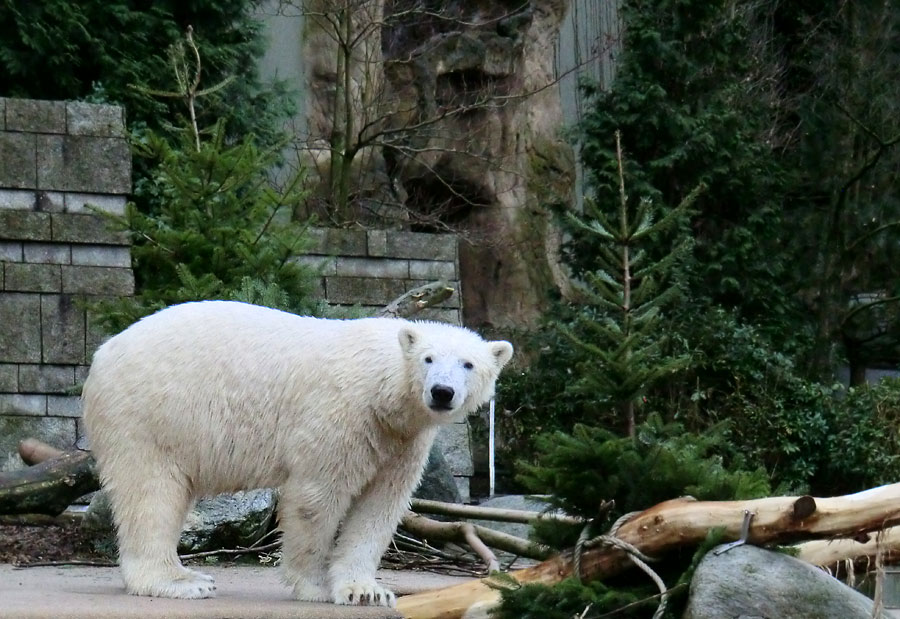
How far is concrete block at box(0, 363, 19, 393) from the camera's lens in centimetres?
884

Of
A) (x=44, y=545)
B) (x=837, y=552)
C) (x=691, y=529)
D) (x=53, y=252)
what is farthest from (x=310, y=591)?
(x=53, y=252)

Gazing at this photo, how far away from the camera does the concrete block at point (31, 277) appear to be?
352 inches

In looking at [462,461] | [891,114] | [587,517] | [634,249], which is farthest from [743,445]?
[587,517]

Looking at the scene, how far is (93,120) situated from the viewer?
927 cm

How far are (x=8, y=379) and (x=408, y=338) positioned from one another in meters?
4.75

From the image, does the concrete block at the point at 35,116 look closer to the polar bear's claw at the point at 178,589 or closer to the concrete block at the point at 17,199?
the concrete block at the point at 17,199

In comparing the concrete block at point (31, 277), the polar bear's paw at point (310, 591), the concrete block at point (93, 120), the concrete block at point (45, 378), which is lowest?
the polar bear's paw at point (310, 591)

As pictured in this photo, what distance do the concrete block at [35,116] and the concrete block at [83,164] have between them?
7 centimetres

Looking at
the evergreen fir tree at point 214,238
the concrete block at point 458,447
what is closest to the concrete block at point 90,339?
the evergreen fir tree at point 214,238

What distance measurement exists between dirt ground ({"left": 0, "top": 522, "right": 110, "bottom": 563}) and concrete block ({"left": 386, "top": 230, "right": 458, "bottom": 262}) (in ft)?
11.8

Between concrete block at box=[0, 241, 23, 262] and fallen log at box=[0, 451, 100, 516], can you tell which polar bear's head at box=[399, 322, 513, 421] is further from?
concrete block at box=[0, 241, 23, 262]

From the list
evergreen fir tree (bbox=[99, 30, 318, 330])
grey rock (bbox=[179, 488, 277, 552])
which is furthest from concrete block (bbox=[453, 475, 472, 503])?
grey rock (bbox=[179, 488, 277, 552])

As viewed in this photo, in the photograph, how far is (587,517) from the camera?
17.0 feet

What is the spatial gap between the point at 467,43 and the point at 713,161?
148 inches
